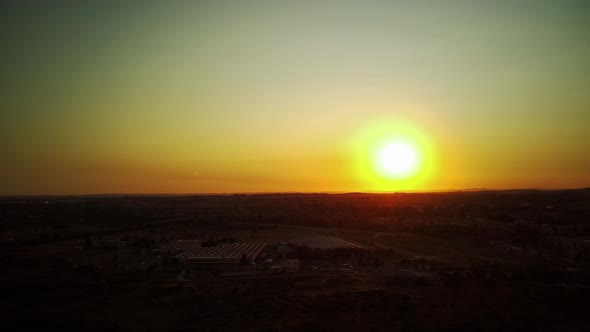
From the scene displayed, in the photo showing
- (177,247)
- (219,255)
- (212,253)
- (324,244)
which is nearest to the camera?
(219,255)

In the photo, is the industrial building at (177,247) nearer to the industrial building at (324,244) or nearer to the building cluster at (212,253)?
the building cluster at (212,253)

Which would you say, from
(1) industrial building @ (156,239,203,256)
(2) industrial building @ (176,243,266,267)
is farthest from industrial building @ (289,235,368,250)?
(1) industrial building @ (156,239,203,256)

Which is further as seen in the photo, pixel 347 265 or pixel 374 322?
pixel 347 265

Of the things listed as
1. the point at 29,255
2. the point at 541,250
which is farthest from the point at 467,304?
the point at 29,255

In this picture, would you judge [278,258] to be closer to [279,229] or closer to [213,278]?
[213,278]

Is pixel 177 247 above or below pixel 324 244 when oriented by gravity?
below

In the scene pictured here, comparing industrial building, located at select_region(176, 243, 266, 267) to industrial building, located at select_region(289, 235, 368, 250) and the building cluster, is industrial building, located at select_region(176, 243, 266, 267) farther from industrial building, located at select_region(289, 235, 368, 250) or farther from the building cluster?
industrial building, located at select_region(289, 235, 368, 250)

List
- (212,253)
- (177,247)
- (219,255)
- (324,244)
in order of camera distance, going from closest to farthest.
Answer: (219,255), (212,253), (177,247), (324,244)


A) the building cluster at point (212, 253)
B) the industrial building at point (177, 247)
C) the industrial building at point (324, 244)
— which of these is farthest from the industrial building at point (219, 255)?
the industrial building at point (324, 244)

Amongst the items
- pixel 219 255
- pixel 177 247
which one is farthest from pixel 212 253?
pixel 177 247

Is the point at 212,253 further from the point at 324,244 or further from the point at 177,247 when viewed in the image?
the point at 324,244

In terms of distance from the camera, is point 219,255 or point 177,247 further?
point 177,247
